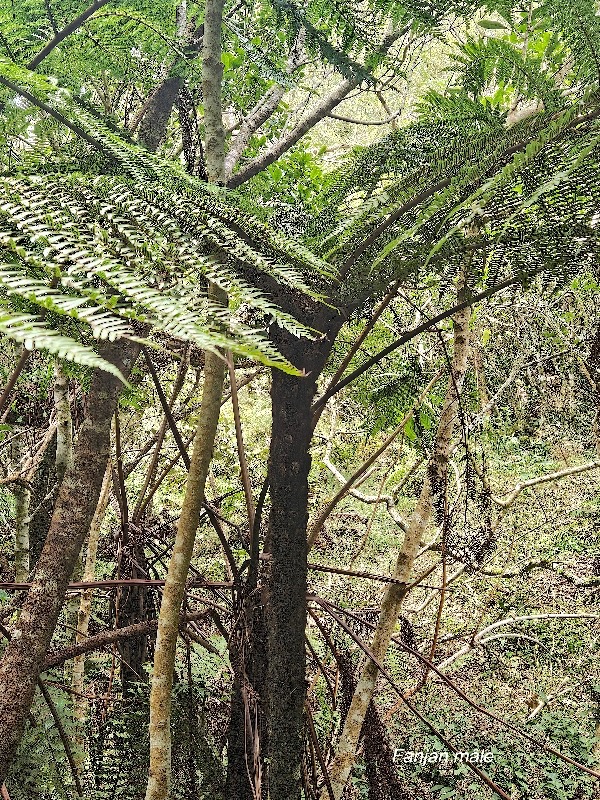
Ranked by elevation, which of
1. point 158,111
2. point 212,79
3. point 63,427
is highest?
point 158,111

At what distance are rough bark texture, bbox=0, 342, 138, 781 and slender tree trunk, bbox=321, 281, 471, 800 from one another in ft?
1.95

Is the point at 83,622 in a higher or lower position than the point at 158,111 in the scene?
lower

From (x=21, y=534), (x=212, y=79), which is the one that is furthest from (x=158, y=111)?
(x=21, y=534)

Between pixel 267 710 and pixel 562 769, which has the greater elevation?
pixel 267 710

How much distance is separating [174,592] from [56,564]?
0.20 metres

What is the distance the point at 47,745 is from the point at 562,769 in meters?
2.38

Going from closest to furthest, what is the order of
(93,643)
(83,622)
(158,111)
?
(93,643)
(158,111)
(83,622)

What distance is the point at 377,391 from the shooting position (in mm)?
1333

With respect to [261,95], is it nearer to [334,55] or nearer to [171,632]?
[334,55]

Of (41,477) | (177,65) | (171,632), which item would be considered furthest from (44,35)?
(41,477)

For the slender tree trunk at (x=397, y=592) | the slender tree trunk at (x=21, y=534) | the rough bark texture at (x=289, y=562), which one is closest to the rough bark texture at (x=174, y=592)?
the rough bark texture at (x=289, y=562)

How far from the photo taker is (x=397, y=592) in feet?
4.04

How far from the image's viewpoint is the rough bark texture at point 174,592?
74cm

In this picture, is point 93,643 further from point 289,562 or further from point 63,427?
point 63,427
